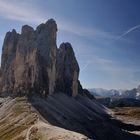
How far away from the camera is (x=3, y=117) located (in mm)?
165875

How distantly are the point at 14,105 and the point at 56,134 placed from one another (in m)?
88.2

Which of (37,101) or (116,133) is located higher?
(37,101)

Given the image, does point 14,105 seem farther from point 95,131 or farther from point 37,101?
point 95,131

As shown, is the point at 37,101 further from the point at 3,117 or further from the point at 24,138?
the point at 24,138

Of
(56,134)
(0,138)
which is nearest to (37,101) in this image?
(0,138)

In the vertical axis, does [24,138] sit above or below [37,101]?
below

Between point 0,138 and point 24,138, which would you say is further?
point 0,138

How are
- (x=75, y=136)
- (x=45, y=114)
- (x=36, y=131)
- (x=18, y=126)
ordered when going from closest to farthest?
A: (x=75, y=136), (x=36, y=131), (x=18, y=126), (x=45, y=114)

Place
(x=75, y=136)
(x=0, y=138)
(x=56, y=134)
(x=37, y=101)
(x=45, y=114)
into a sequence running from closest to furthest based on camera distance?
(x=75, y=136)
(x=56, y=134)
(x=0, y=138)
(x=45, y=114)
(x=37, y=101)

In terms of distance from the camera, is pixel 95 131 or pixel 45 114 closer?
pixel 45 114

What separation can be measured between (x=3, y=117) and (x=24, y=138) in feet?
194

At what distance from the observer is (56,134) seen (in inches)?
3740

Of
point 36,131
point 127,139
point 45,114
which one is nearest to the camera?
point 36,131

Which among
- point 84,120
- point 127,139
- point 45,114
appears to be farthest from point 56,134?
point 84,120
